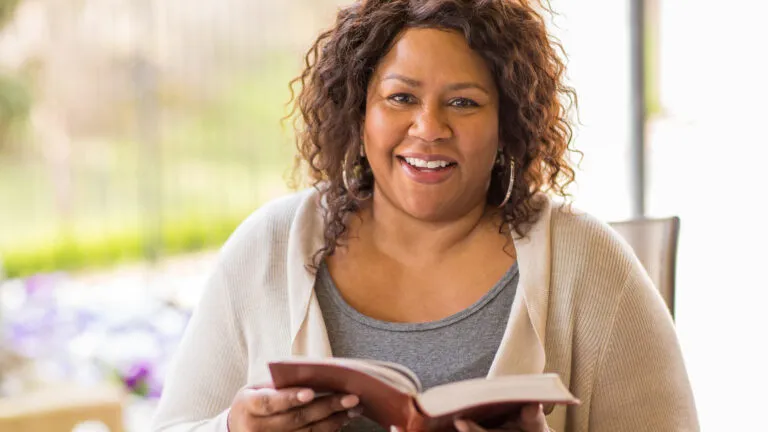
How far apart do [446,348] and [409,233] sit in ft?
0.81

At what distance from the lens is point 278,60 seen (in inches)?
119

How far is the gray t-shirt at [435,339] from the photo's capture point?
1.65 meters

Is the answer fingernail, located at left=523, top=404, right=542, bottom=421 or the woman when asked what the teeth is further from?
fingernail, located at left=523, top=404, right=542, bottom=421

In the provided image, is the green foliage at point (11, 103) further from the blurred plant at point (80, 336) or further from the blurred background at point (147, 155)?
the blurred plant at point (80, 336)

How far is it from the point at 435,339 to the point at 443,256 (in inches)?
7.3

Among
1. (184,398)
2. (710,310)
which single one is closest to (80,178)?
(184,398)

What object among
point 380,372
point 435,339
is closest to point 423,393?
point 380,372

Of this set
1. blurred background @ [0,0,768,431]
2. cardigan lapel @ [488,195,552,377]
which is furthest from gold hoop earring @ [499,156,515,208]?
blurred background @ [0,0,768,431]

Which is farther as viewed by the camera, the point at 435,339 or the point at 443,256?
the point at 443,256

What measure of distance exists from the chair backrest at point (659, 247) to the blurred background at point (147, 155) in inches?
18.0

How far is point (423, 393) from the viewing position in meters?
1.29

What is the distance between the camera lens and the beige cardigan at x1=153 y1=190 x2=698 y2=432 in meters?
1.65

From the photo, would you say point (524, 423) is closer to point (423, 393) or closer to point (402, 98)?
point (423, 393)

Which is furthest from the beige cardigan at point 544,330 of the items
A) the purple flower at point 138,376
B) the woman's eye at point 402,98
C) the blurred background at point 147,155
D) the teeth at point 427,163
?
the purple flower at point 138,376
